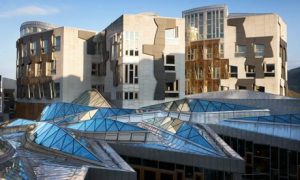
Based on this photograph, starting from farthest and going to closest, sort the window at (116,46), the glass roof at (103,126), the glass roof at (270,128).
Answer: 1. the window at (116,46)
2. the glass roof at (103,126)
3. the glass roof at (270,128)

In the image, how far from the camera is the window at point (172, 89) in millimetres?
53094

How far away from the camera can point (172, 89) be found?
53.7 meters

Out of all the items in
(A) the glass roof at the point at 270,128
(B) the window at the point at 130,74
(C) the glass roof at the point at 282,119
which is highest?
(B) the window at the point at 130,74

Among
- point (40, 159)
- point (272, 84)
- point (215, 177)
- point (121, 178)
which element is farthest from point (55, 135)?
point (272, 84)

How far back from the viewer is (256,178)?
26.4m

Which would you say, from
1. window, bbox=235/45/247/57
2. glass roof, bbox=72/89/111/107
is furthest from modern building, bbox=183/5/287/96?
glass roof, bbox=72/89/111/107

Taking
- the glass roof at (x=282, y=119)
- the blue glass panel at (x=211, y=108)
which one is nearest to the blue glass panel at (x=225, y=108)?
the blue glass panel at (x=211, y=108)

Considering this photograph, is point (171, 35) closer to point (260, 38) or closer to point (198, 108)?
point (260, 38)

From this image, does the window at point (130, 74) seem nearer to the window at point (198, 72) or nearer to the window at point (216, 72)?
the window at point (198, 72)

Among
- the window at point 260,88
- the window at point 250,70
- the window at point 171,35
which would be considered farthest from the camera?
the window at point 250,70

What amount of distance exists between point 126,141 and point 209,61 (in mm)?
42273

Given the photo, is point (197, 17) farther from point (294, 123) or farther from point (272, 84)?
point (294, 123)

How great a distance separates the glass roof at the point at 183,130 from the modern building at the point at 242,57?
36.0m

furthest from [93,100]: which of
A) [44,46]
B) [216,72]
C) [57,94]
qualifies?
[216,72]
